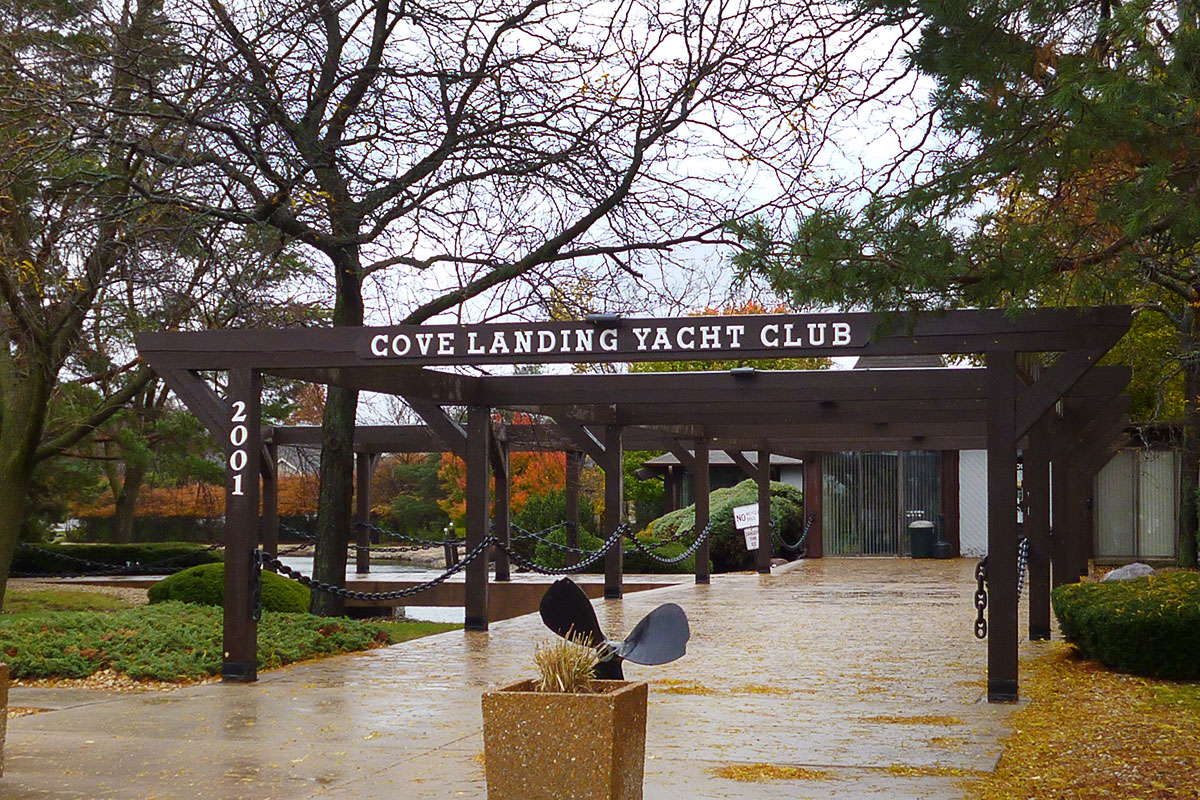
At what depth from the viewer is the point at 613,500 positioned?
20062mm

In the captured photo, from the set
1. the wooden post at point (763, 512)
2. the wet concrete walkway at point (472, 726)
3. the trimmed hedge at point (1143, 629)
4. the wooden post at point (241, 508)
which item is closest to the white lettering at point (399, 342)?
the wooden post at point (241, 508)

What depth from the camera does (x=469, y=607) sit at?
15250 mm

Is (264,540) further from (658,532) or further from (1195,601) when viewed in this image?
(1195,601)

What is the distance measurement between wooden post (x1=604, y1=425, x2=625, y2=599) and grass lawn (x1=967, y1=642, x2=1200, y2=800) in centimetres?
927

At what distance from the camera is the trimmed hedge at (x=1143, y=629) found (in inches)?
414

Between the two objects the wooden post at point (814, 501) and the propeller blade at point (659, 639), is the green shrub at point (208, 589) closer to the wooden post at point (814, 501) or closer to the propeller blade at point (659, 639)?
the propeller blade at point (659, 639)

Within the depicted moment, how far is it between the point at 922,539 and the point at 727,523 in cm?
580

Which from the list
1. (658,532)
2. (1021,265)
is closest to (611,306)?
(1021,265)

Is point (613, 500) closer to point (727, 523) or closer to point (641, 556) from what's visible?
point (641, 556)

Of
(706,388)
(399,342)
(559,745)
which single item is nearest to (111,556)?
(706,388)

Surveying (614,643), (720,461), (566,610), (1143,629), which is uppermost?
(720,461)

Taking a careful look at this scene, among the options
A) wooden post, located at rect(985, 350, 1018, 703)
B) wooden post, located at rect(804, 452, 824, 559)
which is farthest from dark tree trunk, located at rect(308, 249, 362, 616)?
wooden post, located at rect(804, 452, 824, 559)

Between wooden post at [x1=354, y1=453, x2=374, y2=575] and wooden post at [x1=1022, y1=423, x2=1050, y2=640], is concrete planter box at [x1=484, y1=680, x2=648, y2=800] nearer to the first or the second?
wooden post at [x1=1022, y1=423, x2=1050, y2=640]

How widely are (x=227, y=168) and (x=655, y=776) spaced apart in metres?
9.40
